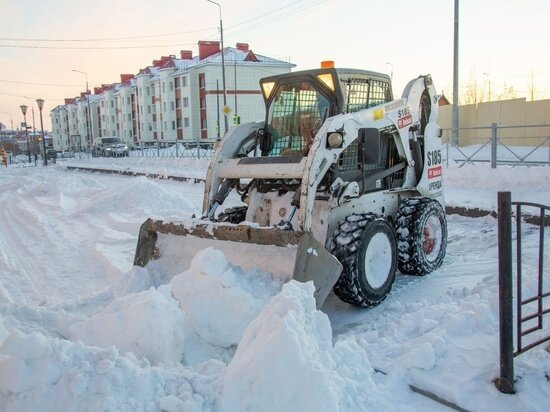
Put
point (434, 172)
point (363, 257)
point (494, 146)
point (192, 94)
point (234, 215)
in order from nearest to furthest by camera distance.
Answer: point (363, 257)
point (234, 215)
point (434, 172)
point (494, 146)
point (192, 94)

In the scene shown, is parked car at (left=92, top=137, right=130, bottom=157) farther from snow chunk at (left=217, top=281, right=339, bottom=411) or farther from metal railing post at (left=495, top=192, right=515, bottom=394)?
metal railing post at (left=495, top=192, right=515, bottom=394)

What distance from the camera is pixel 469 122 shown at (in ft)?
103

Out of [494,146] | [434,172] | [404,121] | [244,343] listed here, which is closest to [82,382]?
[244,343]

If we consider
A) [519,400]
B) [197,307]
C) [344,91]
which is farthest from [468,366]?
[344,91]

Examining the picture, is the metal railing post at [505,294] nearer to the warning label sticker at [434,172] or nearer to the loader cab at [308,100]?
the loader cab at [308,100]

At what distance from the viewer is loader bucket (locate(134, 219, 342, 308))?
14.4 ft

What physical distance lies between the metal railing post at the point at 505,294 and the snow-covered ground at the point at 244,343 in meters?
0.10

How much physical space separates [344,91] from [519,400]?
3.69m

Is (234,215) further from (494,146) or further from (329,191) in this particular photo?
(494,146)

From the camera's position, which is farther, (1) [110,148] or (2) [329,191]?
(1) [110,148]

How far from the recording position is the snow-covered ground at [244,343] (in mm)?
2701

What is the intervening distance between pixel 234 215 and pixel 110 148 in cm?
3797

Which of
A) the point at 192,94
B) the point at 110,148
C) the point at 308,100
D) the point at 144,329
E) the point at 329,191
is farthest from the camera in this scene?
the point at 192,94

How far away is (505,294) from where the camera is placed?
3.05 metres
